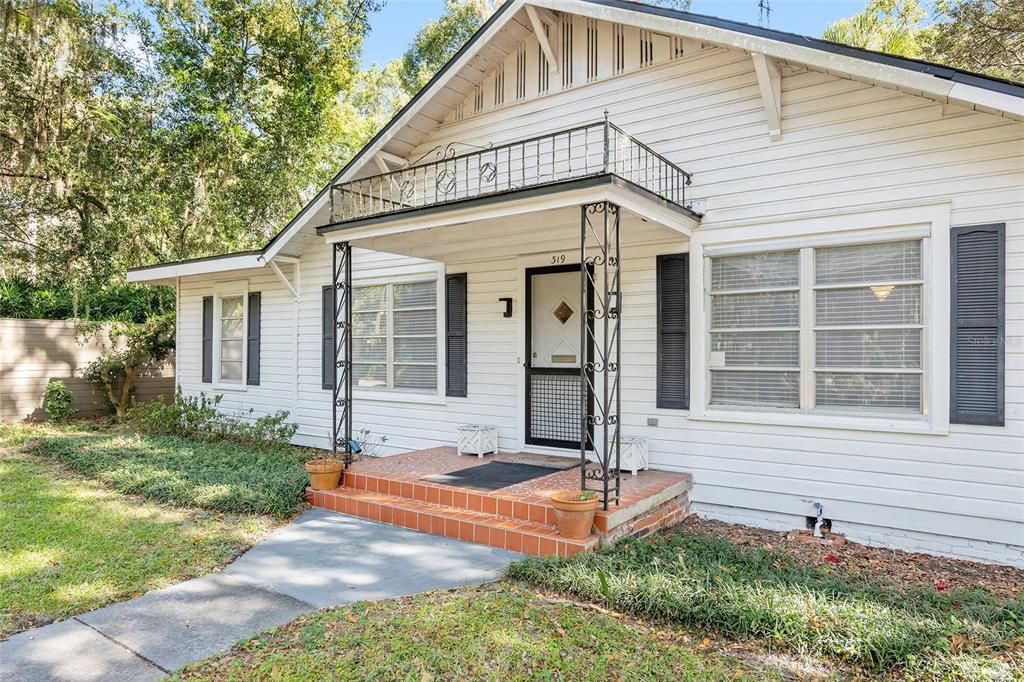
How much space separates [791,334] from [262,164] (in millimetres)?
13484

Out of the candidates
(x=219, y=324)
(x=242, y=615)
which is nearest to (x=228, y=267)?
(x=219, y=324)

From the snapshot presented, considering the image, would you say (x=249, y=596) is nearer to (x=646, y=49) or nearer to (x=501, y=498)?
(x=501, y=498)

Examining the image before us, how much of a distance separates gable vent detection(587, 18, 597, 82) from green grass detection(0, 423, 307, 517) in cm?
535

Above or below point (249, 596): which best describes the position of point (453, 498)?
above

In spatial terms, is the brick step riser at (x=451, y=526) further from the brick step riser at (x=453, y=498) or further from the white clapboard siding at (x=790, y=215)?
the white clapboard siding at (x=790, y=215)

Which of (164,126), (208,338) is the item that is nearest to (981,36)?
(208,338)

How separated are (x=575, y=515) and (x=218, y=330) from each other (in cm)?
847

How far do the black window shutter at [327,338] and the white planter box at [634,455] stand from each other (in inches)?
187

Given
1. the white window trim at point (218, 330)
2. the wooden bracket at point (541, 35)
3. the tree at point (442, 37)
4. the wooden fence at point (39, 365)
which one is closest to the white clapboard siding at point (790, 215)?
the wooden bracket at point (541, 35)

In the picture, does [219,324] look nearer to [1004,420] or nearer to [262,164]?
[262,164]

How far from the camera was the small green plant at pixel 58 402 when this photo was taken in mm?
11352

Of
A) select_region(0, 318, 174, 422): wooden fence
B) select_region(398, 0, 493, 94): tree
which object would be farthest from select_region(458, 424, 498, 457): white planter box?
select_region(398, 0, 493, 94): tree

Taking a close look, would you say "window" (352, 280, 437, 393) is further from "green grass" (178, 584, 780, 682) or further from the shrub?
"green grass" (178, 584, 780, 682)

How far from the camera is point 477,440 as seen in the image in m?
7.17
